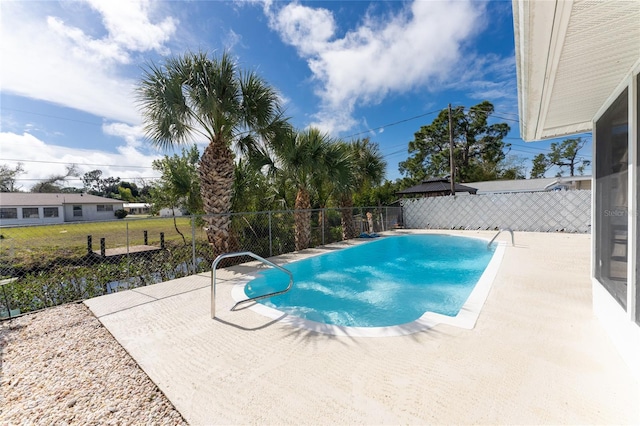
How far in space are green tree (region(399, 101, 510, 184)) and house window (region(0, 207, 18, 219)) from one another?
124ft

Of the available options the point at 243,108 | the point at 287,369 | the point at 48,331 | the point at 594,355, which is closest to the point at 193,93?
the point at 243,108

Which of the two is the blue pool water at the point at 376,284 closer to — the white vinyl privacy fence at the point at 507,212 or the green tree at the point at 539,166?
the white vinyl privacy fence at the point at 507,212

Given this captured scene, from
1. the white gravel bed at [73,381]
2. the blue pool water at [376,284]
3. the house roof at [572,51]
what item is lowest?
the blue pool water at [376,284]

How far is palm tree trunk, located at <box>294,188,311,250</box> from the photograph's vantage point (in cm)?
937

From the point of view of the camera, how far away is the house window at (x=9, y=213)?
896 inches

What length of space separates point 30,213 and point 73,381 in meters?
33.8

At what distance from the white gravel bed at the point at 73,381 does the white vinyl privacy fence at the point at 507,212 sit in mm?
15120

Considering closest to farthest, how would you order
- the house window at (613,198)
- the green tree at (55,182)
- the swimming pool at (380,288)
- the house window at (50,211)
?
the house window at (613,198) → the swimming pool at (380,288) → the house window at (50,211) → the green tree at (55,182)

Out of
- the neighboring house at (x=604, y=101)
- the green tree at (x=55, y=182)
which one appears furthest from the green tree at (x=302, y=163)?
the green tree at (x=55, y=182)

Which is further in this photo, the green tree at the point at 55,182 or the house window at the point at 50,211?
the green tree at the point at 55,182

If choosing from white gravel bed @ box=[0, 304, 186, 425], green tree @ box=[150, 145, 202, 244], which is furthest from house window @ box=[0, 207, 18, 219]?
white gravel bed @ box=[0, 304, 186, 425]

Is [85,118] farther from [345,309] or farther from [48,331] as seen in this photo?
[345,309]

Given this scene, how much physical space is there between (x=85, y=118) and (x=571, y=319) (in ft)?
110

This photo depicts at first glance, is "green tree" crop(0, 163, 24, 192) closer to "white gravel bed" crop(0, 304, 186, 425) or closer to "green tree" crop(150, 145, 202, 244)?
"green tree" crop(150, 145, 202, 244)
